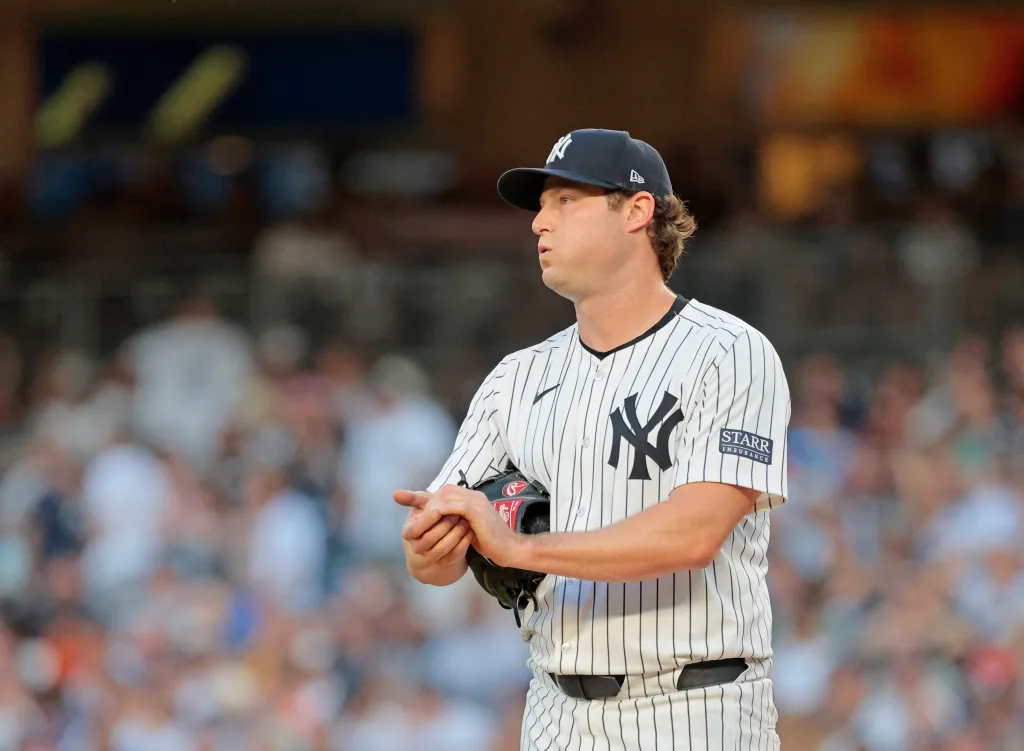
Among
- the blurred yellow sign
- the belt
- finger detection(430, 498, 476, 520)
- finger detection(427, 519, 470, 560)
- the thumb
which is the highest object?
the blurred yellow sign

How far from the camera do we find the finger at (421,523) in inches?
117

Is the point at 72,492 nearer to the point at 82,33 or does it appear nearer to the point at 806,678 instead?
the point at 806,678

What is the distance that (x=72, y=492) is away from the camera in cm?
890

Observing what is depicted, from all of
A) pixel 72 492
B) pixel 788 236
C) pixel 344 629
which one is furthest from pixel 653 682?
pixel 788 236

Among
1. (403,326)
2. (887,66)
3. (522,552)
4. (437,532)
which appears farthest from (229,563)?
(887,66)

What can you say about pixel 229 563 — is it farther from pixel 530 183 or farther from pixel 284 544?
pixel 530 183

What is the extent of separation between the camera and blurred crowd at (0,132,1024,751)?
25.1 ft

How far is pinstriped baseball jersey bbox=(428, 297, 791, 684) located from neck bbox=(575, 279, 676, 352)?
0.9 inches

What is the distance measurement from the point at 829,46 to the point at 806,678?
7.52 meters

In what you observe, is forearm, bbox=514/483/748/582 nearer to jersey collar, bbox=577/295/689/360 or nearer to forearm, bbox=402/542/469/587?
forearm, bbox=402/542/469/587

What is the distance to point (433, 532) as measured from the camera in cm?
298

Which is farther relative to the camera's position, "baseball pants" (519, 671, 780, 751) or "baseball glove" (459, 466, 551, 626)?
"baseball glove" (459, 466, 551, 626)

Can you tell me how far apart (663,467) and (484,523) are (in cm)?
38

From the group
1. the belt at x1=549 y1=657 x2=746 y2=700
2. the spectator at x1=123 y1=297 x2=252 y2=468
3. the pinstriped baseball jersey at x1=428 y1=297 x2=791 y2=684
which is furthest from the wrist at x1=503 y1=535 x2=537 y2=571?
the spectator at x1=123 y1=297 x2=252 y2=468
